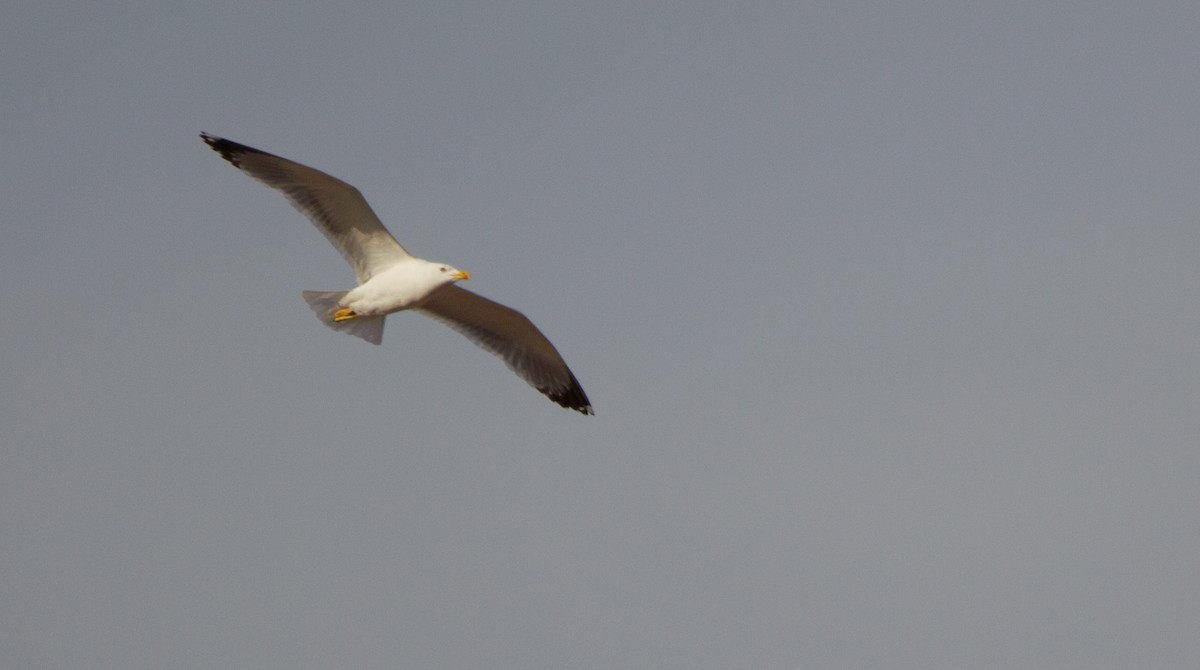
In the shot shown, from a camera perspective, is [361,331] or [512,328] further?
[512,328]

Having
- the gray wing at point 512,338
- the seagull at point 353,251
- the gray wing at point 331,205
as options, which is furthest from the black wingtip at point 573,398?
the gray wing at point 331,205

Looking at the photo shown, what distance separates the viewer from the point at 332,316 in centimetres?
1351

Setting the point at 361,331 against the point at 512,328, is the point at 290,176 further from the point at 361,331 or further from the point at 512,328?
the point at 512,328

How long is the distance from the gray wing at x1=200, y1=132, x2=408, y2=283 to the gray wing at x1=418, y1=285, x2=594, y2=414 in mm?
880

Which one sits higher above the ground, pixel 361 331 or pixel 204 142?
pixel 204 142

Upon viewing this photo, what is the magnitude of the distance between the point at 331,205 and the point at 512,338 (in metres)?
2.66

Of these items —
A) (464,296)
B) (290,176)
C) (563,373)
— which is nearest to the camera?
(290,176)

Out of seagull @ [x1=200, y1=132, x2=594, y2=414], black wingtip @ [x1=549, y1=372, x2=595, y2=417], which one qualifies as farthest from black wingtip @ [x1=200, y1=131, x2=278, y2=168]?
black wingtip @ [x1=549, y1=372, x2=595, y2=417]

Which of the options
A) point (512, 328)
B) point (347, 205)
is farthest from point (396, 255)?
point (512, 328)

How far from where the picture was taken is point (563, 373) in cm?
1568

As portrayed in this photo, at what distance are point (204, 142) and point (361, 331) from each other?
2124 mm

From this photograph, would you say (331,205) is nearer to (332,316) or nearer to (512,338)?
(332,316)

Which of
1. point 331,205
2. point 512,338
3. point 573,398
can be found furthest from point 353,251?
point 573,398

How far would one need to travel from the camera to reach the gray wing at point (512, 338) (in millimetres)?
14672
